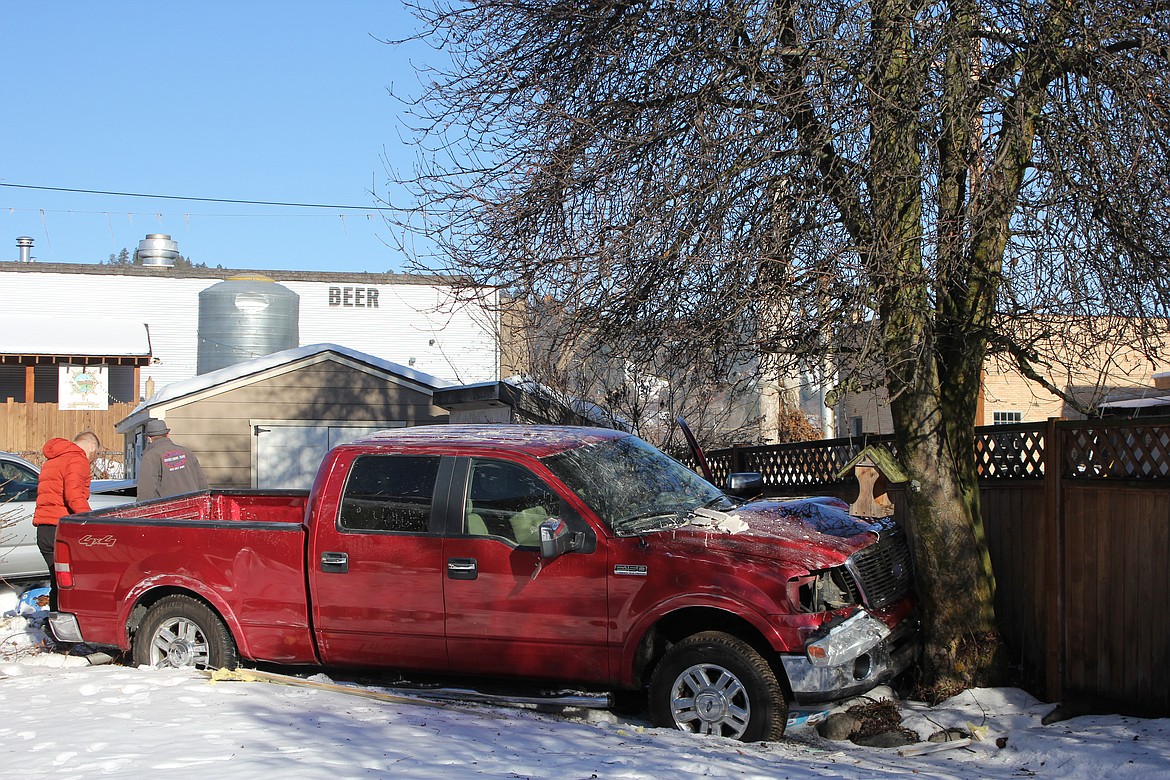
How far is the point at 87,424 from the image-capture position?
1176 inches

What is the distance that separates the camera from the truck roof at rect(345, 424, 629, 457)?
690 centimetres

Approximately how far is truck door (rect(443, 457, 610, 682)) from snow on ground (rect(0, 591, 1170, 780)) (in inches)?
13.2

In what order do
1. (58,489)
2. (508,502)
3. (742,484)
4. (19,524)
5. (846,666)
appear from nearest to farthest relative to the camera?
(846,666) < (508,502) < (742,484) < (58,489) < (19,524)

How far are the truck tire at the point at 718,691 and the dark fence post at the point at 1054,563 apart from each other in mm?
2042

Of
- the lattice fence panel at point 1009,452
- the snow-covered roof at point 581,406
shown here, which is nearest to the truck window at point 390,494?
the lattice fence panel at point 1009,452

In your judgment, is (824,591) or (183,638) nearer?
(824,591)

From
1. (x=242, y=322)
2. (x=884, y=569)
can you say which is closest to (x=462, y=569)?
(x=884, y=569)

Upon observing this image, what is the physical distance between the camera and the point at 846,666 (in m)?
5.79

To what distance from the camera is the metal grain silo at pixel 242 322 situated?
110ft

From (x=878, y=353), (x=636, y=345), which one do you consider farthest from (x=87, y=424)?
(x=878, y=353)

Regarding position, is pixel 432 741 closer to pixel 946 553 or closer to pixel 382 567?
pixel 382 567

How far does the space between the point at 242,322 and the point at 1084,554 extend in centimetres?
3076

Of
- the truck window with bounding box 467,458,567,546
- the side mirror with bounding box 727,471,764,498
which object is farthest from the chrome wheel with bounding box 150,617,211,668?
the side mirror with bounding box 727,471,764,498

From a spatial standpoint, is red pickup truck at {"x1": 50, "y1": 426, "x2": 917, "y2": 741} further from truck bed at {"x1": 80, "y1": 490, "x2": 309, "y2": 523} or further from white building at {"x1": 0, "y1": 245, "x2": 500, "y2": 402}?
white building at {"x1": 0, "y1": 245, "x2": 500, "y2": 402}
